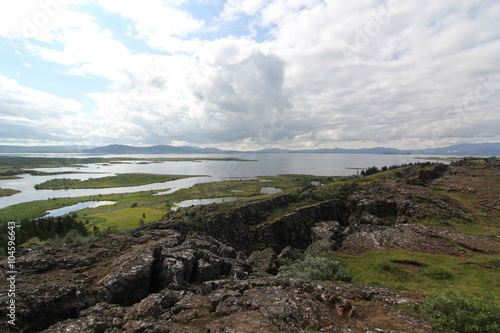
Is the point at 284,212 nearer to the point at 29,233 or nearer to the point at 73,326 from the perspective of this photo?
the point at 73,326

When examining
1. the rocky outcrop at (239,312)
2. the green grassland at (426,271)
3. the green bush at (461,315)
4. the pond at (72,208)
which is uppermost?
the green bush at (461,315)

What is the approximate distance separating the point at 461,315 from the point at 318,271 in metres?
Result: 12.4

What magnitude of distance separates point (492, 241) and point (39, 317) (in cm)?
5117

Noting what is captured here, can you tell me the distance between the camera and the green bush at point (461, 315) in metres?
11.6

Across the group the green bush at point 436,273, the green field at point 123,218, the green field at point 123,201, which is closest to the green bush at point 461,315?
the green bush at point 436,273

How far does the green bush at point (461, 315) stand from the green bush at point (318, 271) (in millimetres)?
10378

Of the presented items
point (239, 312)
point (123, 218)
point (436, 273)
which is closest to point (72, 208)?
point (123, 218)

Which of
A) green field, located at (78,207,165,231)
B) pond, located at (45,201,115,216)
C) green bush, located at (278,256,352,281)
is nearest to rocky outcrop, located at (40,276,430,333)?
green bush, located at (278,256,352,281)

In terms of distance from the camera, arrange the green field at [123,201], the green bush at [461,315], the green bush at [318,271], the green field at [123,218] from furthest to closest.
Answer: the green field at [123,201] < the green field at [123,218] < the green bush at [318,271] < the green bush at [461,315]

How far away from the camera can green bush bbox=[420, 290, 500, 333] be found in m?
11.6

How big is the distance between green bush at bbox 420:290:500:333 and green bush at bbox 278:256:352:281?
34.0 ft

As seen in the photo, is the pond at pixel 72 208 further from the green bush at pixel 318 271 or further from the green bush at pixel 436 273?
the green bush at pixel 436 273

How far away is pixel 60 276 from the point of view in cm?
1630

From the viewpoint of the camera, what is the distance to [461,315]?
1217cm
